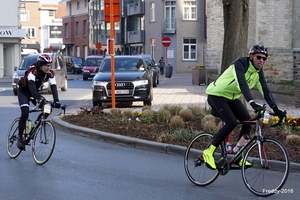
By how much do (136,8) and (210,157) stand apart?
58.4 m

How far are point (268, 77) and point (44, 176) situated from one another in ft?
59.2

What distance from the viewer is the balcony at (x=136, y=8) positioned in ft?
210

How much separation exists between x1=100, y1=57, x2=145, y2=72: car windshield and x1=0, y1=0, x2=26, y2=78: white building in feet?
102

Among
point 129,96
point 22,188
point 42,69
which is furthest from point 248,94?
point 129,96

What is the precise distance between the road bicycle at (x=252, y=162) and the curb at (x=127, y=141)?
4.82ft

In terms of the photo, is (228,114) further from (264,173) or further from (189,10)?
(189,10)

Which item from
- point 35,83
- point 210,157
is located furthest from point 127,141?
point 210,157

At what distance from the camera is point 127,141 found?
11188 millimetres

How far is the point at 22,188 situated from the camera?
7.38 m

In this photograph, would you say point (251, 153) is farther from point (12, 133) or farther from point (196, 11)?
point (196, 11)

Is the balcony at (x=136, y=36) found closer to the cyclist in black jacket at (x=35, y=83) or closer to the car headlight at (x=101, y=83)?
the car headlight at (x=101, y=83)

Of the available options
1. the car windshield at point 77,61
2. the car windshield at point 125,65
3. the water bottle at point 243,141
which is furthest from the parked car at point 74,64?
the water bottle at point 243,141

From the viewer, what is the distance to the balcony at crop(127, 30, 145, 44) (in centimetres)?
6419

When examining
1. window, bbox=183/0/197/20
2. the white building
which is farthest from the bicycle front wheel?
window, bbox=183/0/197/20
